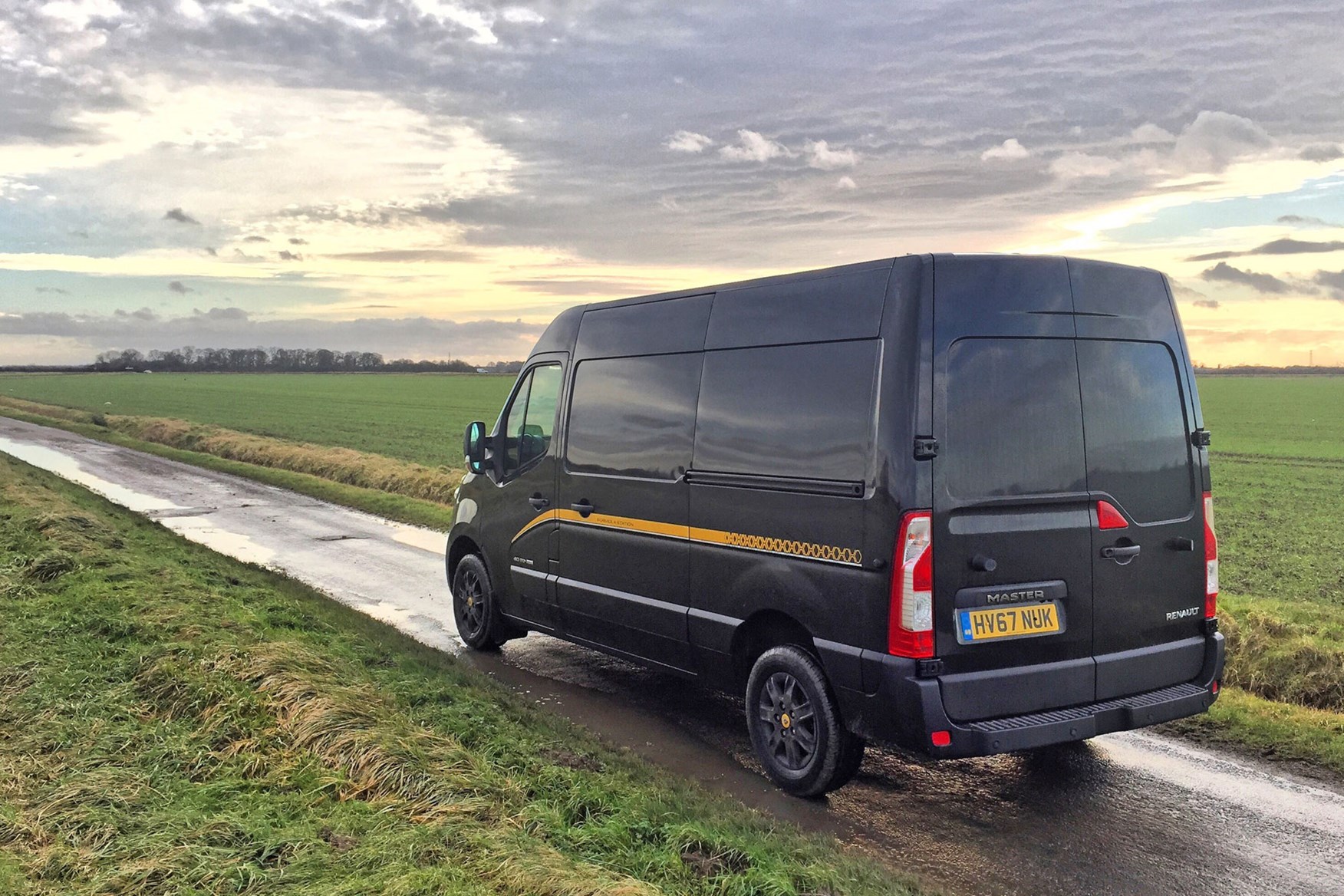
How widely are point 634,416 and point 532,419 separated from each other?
148 centimetres

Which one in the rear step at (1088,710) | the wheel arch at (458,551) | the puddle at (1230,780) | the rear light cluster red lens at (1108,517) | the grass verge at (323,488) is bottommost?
the puddle at (1230,780)

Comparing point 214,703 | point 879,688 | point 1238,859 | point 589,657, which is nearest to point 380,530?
point 589,657

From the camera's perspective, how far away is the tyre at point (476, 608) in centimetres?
859

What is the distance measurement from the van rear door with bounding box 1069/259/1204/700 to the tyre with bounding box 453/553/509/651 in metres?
4.75

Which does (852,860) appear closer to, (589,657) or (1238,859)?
(1238,859)

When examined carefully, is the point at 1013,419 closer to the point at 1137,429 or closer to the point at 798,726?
the point at 1137,429

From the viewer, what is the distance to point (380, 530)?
15.3 m

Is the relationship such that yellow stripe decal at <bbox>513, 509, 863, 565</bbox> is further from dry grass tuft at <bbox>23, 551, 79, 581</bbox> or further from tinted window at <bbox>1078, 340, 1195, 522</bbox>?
dry grass tuft at <bbox>23, 551, 79, 581</bbox>

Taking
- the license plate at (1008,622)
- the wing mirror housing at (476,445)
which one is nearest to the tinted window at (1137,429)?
the license plate at (1008,622)

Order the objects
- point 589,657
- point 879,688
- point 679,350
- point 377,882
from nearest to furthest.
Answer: point 377,882
point 879,688
point 679,350
point 589,657

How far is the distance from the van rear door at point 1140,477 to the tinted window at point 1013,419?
139mm

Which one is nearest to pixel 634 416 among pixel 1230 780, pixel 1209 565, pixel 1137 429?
pixel 1137 429

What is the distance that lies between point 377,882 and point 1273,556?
48.2 ft

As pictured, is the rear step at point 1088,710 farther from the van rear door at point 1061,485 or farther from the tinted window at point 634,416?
the tinted window at point 634,416
